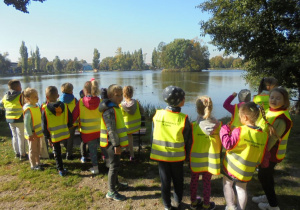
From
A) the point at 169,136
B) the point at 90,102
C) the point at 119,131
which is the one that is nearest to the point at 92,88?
the point at 90,102

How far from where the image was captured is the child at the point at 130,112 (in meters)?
4.31

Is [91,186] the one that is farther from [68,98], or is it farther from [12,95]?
[12,95]

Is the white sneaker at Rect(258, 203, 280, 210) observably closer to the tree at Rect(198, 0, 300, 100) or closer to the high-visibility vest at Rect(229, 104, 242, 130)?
the high-visibility vest at Rect(229, 104, 242, 130)

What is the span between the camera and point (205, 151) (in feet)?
9.27

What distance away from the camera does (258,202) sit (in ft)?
10.3

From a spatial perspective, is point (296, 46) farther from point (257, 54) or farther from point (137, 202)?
point (137, 202)

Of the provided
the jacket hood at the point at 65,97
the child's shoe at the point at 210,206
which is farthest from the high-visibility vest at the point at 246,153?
the jacket hood at the point at 65,97

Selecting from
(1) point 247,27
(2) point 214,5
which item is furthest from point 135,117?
(2) point 214,5

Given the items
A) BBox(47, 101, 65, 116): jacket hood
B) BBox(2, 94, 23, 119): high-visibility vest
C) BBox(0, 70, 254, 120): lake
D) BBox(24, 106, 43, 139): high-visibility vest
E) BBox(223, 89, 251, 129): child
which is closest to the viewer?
BBox(223, 89, 251, 129): child

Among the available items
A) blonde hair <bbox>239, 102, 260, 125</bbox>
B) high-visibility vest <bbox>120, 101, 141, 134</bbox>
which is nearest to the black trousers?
blonde hair <bbox>239, 102, 260, 125</bbox>

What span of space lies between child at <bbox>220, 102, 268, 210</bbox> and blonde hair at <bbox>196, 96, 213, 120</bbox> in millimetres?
254

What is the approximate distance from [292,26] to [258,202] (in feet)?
20.9

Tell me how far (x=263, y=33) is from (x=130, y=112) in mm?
5517

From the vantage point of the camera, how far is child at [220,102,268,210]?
2430 mm
